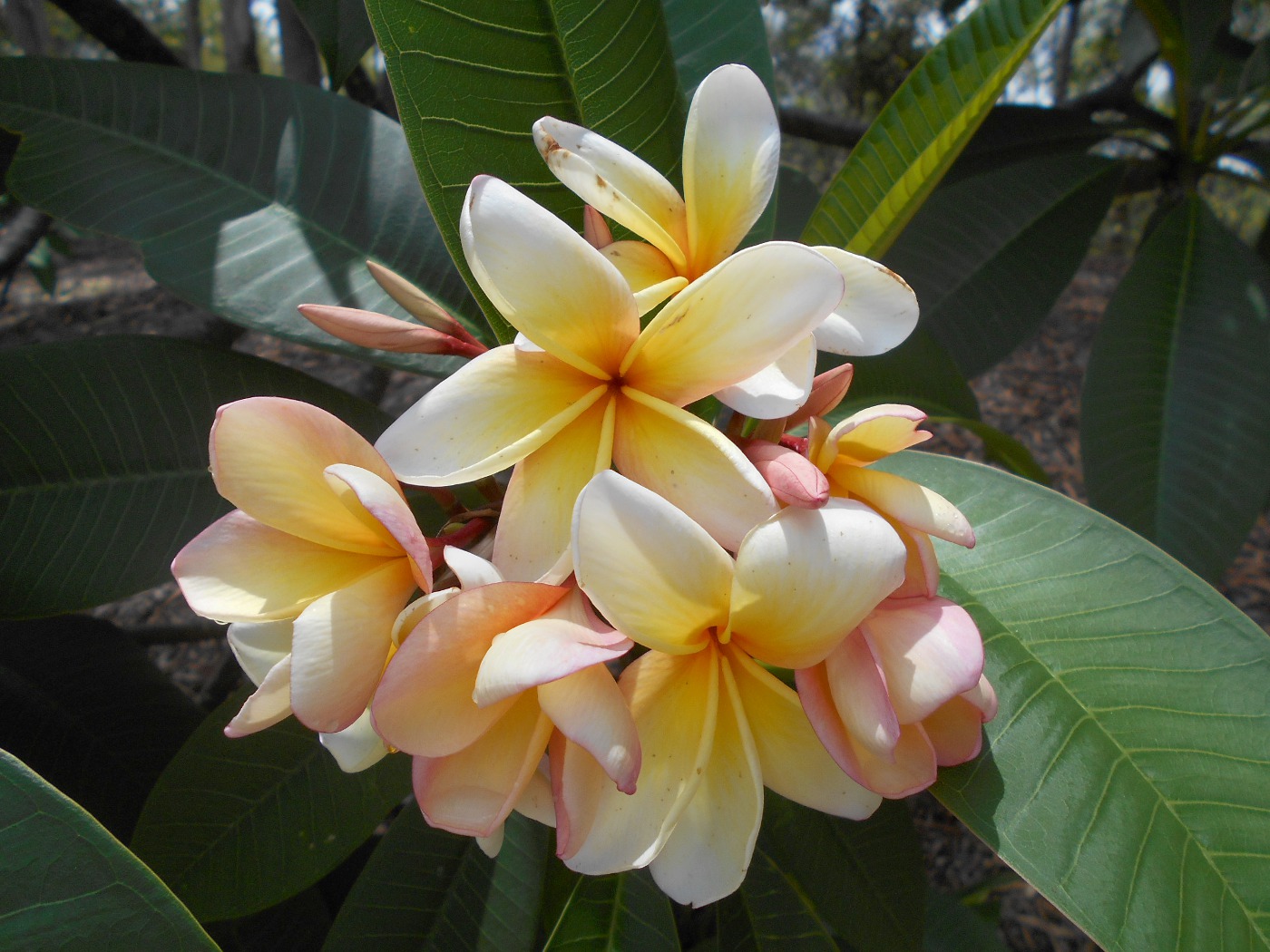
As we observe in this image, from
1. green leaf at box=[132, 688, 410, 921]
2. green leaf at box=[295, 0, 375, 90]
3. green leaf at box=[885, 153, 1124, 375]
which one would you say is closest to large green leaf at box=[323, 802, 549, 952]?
green leaf at box=[132, 688, 410, 921]

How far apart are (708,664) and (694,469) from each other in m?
0.14

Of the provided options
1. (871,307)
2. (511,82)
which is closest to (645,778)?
(871,307)

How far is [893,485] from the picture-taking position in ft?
1.90

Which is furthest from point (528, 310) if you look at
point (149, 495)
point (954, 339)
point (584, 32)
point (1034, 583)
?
point (954, 339)

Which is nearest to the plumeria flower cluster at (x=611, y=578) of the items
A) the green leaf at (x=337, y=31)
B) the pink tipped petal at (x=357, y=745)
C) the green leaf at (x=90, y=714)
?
the pink tipped petal at (x=357, y=745)

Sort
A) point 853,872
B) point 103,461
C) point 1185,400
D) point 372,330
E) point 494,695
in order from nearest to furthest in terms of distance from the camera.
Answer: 1. point 494,695
2. point 372,330
3. point 103,461
4. point 853,872
5. point 1185,400

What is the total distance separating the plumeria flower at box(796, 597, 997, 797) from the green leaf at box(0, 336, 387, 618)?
2.74 feet

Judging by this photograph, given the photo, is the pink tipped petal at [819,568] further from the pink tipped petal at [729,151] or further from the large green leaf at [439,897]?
the large green leaf at [439,897]

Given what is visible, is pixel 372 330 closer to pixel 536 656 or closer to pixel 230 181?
pixel 536 656

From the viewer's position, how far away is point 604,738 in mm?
473

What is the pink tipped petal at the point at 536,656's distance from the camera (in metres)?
0.45

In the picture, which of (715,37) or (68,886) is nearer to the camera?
(68,886)

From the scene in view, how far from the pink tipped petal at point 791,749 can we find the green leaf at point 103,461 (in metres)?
0.77

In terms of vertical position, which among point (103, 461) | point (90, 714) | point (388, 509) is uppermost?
point (388, 509)
